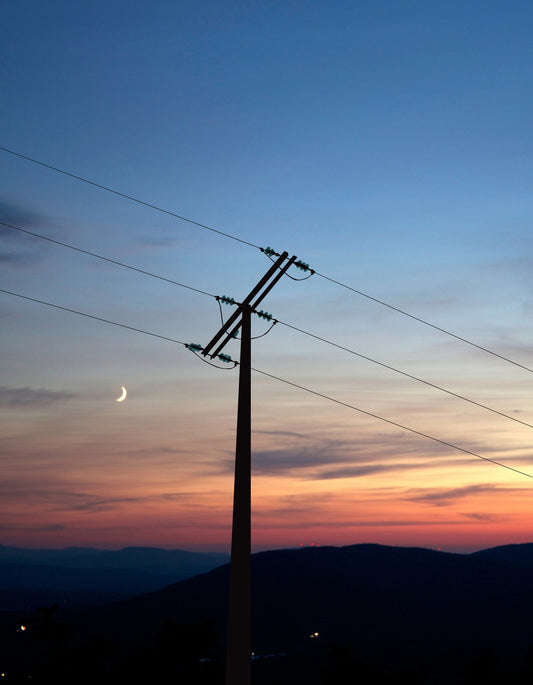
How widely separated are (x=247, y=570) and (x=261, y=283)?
9.31 m

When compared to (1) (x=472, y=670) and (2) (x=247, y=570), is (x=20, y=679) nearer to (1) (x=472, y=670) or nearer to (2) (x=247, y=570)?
(1) (x=472, y=670)

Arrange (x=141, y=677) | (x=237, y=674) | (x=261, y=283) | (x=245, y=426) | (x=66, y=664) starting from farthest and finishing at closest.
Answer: (x=66, y=664), (x=141, y=677), (x=261, y=283), (x=245, y=426), (x=237, y=674)

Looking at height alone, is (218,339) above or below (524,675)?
above

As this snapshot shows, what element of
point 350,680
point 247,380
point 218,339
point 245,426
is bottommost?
point 350,680

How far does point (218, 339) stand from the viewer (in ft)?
92.9

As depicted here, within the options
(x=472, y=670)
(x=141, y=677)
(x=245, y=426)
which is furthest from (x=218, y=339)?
(x=472, y=670)

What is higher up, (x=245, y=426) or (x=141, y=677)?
(x=245, y=426)

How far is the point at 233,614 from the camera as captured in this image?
22.8 meters

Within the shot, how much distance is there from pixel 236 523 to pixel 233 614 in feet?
8.06

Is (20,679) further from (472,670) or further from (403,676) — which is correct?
(472,670)

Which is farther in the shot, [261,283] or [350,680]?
[350,680]

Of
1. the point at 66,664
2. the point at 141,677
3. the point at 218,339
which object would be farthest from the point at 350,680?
the point at 218,339

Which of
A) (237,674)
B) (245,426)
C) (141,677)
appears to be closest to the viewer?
(237,674)

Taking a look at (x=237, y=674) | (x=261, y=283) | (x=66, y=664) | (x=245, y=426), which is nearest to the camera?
(x=237, y=674)
